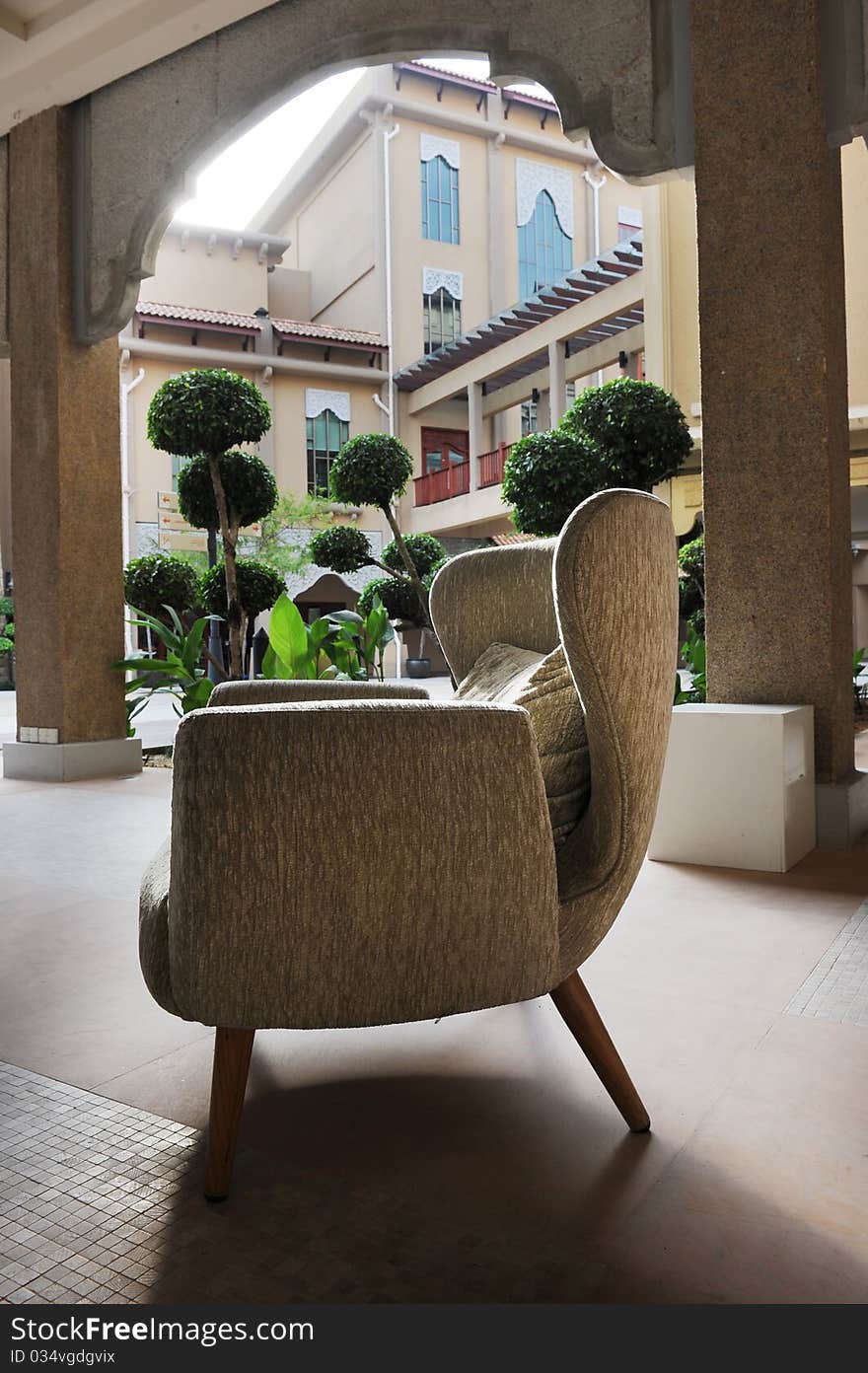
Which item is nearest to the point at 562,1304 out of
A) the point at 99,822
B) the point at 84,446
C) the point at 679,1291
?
the point at 679,1291

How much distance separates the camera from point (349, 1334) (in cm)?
92

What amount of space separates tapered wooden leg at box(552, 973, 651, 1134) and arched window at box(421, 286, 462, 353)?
1747cm

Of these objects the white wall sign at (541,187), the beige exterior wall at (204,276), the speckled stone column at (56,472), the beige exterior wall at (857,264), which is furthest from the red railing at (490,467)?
the speckled stone column at (56,472)

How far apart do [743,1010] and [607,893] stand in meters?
0.54

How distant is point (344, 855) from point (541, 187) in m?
19.5

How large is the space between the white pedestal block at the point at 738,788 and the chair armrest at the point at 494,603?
1081 millimetres

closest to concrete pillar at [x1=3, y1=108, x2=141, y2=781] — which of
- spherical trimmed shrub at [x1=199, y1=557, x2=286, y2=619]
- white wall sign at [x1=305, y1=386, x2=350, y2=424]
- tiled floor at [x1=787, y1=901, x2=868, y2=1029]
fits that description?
spherical trimmed shrub at [x1=199, y1=557, x2=286, y2=619]

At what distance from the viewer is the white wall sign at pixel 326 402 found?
17.2 m

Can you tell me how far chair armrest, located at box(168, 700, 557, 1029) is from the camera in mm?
1127

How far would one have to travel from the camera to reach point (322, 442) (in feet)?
56.9

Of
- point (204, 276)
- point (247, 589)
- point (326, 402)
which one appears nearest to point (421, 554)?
point (247, 589)

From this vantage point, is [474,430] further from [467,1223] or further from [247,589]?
[467,1223]

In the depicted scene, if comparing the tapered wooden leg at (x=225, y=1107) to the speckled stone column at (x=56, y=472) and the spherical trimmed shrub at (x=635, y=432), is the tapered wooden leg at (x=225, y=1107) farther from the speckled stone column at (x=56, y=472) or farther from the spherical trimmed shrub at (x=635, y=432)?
the speckled stone column at (x=56, y=472)

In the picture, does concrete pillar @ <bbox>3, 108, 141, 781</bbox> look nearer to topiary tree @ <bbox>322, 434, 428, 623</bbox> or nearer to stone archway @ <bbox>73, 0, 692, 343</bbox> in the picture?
stone archway @ <bbox>73, 0, 692, 343</bbox>
